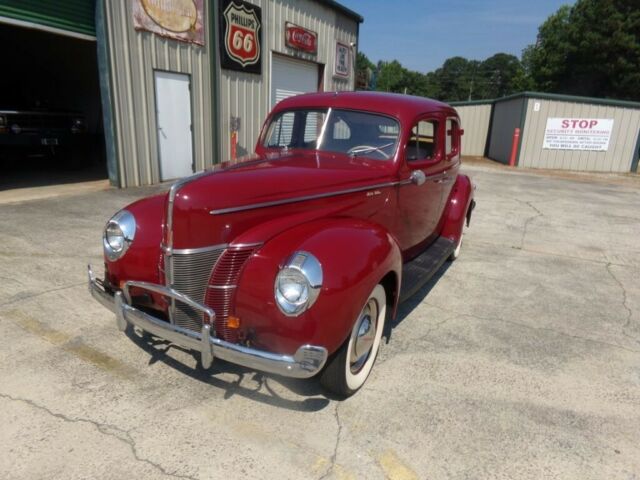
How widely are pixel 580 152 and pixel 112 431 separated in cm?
1707

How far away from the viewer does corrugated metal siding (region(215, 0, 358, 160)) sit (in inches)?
390

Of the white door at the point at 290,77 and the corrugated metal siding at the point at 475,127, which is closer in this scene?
the white door at the point at 290,77

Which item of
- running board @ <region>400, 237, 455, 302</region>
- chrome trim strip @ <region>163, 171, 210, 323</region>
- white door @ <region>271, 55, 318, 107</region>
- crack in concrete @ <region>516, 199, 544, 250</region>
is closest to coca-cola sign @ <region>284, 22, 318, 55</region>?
white door @ <region>271, 55, 318, 107</region>

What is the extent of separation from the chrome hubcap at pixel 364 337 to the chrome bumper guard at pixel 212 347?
0.54m

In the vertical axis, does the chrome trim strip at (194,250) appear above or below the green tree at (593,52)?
below

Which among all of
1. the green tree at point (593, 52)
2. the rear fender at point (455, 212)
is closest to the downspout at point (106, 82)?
the rear fender at point (455, 212)

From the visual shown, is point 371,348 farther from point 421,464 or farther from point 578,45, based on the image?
point 578,45

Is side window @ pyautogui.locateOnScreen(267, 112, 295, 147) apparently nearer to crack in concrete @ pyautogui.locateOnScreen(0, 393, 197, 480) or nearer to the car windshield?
the car windshield

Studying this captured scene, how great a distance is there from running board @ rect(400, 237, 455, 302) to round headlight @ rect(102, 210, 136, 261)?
183 centimetres

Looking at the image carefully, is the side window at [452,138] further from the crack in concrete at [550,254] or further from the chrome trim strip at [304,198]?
the crack in concrete at [550,254]

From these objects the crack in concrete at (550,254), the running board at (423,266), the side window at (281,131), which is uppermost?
the side window at (281,131)

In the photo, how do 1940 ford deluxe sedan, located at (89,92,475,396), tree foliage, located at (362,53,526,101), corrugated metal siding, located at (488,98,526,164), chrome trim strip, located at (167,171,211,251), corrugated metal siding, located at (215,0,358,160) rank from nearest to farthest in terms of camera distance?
1940 ford deluxe sedan, located at (89,92,475,396) → chrome trim strip, located at (167,171,211,251) → corrugated metal siding, located at (215,0,358,160) → corrugated metal siding, located at (488,98,526,164) → tree foliage, located at (362,53,526,101)

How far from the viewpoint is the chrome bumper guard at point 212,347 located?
204cm

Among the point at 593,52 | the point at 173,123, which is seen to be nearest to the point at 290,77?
the point at 173,123
